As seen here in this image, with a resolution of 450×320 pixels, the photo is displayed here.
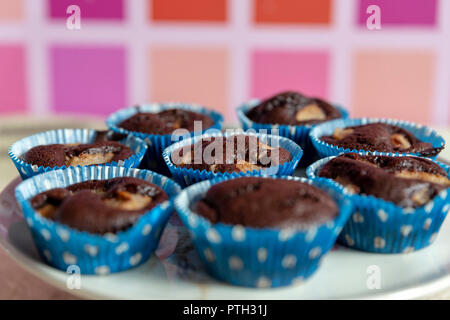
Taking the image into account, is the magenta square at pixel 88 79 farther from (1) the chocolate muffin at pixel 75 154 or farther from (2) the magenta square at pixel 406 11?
(1) the chocolate muffin at pixel 75 154

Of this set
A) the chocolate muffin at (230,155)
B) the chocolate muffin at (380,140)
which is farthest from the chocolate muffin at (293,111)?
the chocolate muffin at (230,155)

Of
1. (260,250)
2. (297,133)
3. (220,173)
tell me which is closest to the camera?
(260,250)

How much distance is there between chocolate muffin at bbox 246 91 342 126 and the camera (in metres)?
2.77

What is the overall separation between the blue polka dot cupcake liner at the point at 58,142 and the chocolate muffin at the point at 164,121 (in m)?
0.16

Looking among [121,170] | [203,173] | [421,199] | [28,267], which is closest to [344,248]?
[421,199]

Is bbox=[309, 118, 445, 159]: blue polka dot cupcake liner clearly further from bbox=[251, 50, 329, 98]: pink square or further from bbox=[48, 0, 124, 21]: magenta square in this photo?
bbox=[48, 0, 124, 21]: magenta square

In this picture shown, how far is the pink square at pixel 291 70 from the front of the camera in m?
4.77

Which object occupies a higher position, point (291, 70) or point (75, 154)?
point (291, 70)

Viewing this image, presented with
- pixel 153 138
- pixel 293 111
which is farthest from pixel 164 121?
pixel 293 111

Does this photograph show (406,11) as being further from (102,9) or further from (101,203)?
(101,203)

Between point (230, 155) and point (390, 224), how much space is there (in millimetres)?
681

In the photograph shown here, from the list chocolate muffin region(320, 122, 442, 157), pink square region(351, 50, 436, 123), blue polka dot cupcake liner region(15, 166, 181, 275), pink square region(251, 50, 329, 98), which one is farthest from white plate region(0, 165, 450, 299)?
pink square region(351, 50, 436, 123)

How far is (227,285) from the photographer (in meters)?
1.64

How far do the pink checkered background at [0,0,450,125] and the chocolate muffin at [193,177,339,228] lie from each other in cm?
320
